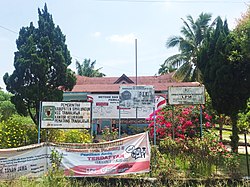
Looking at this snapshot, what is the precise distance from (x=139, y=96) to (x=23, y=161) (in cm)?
459

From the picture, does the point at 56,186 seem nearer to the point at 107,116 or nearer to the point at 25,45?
the point at 25,45

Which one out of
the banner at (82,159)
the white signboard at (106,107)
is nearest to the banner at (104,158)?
the banner at (82,159)

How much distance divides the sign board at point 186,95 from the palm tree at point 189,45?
14819mm

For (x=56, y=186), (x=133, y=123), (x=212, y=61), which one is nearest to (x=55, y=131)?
(x=56, y=186)

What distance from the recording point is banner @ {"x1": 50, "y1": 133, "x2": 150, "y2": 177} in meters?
7.27

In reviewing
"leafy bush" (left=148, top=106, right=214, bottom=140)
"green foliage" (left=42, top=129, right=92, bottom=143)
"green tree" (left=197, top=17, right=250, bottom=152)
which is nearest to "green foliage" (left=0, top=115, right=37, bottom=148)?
"green foliage" (left=42, top=129, right=92, bottom=143)

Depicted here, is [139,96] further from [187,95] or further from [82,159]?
[82,159]

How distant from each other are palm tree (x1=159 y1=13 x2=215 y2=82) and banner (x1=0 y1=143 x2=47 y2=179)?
765 inches

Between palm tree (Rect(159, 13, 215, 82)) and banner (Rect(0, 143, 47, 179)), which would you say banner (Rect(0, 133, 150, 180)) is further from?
palm tree (Rect(159, 13, 215, 82))

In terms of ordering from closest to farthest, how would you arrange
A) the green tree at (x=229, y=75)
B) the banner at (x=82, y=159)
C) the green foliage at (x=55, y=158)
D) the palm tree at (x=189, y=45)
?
1. the green foliage at (x=55, y=158)
2. the banner at (x=82, y=159)
3. the green tree at (x=229, y=75)
4. the palm tree at (x=189, y=45)

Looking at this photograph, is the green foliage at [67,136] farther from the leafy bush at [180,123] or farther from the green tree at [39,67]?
the leafy bush at [180,123]

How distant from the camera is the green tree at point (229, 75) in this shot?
11.0 m

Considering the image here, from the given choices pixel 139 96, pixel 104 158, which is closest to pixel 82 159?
pixel 104 158

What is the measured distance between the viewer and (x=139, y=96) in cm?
1001
